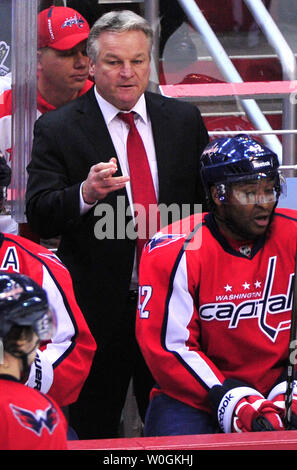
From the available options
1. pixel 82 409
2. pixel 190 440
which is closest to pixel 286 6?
pixel 82 409

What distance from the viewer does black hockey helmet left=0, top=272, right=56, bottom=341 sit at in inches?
90.4

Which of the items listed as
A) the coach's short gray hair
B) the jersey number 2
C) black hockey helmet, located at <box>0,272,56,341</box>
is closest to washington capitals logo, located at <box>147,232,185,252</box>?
the jersey number 2

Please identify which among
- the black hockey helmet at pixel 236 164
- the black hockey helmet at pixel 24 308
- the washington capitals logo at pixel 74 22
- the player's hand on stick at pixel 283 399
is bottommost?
the player's hand on stick at pixel 283 399

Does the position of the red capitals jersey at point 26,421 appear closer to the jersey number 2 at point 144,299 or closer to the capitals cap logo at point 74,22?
the jersey number 2 at point 144,299

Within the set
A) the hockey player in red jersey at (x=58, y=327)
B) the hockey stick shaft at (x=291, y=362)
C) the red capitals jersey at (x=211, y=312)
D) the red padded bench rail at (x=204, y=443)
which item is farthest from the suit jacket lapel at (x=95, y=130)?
the red padded bench rail at (x=204, y=443)

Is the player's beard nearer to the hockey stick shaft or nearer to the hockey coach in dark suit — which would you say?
the hockey stick shaft

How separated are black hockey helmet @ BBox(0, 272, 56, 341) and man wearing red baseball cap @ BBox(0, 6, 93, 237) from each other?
1.75m

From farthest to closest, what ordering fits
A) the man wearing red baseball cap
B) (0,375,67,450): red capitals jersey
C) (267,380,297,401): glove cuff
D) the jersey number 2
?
the man wearing red baseball cap
the jersey number 2
(267,380,297,401): glove cuff
(0,375,67,450): red capitals jersey

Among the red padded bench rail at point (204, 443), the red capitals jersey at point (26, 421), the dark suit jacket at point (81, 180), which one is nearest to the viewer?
the red capitals jersey at point (26, 421)

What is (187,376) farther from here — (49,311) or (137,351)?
(49,311)

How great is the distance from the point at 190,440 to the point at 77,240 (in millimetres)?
1260

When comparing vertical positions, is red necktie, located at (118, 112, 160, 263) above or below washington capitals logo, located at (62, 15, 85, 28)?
below

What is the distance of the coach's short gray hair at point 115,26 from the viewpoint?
3.78m

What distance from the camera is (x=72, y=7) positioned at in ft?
15.3
